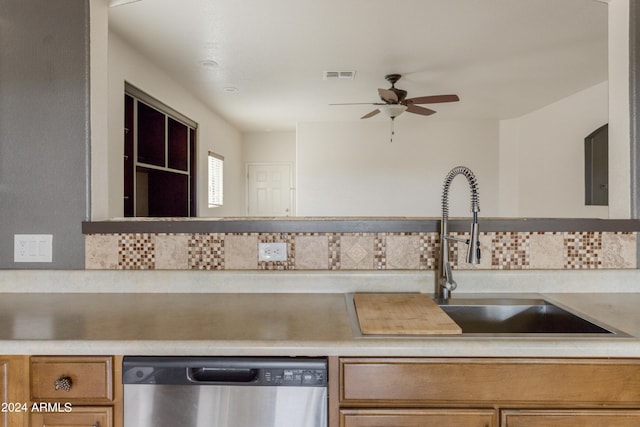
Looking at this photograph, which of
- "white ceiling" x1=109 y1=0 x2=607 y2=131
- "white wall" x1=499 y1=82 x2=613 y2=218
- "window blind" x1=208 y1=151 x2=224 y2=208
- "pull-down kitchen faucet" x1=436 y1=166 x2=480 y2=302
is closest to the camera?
"pull-down kitchen faucet" x1=436 y1=166 x2=480 y2=302

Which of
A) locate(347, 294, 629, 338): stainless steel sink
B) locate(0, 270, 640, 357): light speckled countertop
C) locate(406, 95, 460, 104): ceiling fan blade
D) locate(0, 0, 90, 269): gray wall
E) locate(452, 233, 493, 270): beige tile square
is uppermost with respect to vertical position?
locate(406, 95, 460, 104): ceiling fan blade

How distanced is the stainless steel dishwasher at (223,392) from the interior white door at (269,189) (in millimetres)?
5957

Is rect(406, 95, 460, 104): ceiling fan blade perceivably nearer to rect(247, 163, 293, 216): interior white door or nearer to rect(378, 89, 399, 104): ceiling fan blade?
rect(378, 89, 399, 104): ceiling fan blade

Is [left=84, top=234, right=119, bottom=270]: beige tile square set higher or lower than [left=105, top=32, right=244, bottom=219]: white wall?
lower

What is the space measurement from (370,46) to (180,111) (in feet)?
6.71

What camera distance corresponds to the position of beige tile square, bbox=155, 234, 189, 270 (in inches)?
60.8

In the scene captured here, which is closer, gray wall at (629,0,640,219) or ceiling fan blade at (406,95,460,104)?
gray wall at (629,0,640,219)

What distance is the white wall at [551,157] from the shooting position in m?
4.13

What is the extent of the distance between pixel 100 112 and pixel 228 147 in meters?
4.42

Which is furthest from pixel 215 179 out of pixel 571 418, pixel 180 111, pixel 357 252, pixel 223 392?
pixel 571 418

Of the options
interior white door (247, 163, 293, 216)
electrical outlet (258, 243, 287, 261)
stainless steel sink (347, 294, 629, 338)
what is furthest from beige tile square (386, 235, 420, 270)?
interior white door (247, 163, 293, 216)

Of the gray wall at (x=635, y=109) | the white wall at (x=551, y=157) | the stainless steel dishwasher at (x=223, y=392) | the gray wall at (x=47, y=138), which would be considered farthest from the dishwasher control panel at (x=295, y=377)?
the white wall at (x=551, y=157)

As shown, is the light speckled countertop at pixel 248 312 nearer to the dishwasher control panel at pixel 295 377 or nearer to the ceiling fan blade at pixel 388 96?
the dishwasher control panel at pixel 295 377

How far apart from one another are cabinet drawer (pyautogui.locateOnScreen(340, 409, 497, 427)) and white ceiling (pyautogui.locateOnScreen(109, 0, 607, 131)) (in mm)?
2392
